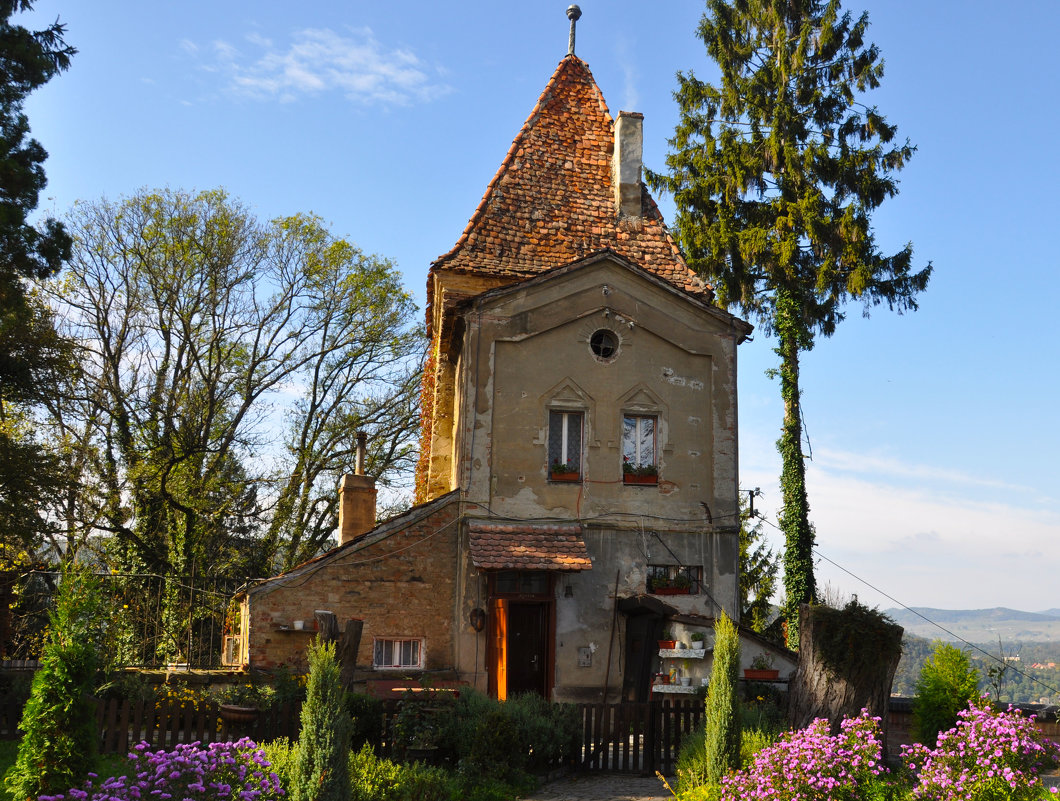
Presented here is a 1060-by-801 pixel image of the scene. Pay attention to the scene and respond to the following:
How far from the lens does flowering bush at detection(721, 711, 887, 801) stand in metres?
10.7

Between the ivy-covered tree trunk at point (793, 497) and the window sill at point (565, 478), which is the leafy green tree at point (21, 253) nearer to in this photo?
the window sill at point (565, 478)

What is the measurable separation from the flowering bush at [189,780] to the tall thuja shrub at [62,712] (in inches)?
10.9

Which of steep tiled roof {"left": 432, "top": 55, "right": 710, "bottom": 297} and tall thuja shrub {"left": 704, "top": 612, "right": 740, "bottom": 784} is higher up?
steep tiled roof {"left": 432, "top": 55, "right": 710, "bottom": 297}

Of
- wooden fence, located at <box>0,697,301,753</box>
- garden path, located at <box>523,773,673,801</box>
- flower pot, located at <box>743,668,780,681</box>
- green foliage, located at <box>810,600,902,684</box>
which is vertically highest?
green foliage, located at <box>810,600,902,684</box>

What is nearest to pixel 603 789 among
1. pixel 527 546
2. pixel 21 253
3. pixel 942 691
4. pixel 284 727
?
pixel 284 727

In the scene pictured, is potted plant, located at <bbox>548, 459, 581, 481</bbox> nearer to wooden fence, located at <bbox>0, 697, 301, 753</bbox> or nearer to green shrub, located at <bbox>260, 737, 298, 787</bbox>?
wooden fence, located at <bbox>0, 697, 301, 753</bbox>

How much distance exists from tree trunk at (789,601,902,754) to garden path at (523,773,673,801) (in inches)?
86.3

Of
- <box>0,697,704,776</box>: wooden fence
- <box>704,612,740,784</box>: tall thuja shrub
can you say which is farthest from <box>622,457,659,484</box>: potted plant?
<box>704,612,740,784</box>: tall thuja shrub

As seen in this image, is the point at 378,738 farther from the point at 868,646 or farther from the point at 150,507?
the point at 150,507

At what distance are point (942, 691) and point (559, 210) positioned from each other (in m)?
→ 14.1

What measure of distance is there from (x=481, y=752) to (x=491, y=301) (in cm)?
945

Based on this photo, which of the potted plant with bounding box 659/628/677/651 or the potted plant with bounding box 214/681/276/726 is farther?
the potted plant with bounding box 659/628/677/651

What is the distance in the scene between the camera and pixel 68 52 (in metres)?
22.2

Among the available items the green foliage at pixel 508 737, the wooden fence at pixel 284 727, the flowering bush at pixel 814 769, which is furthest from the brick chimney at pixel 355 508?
the flowering bush at pixel 814 769
